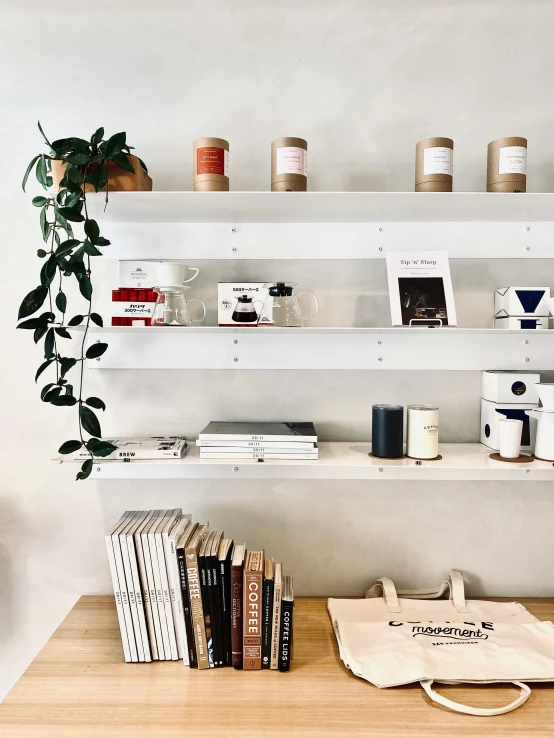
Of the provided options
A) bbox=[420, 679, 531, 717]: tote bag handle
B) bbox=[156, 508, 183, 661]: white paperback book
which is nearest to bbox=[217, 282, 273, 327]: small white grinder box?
bbox=[156, 508, 183, 661]: white paperback book

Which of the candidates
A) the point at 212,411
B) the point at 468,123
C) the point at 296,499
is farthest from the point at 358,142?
the point at 296,499

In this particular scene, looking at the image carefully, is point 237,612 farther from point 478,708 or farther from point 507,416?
point 507,416

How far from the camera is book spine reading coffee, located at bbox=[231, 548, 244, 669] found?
128cm

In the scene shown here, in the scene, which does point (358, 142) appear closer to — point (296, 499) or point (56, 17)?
point (56, 17)

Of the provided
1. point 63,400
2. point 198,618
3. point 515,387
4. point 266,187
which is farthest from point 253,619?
point 266,187

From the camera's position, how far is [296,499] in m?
1.63

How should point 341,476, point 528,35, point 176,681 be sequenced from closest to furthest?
1. point 176,681
2. point 341,476
3. point 528,35

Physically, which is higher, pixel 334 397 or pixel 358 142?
pixel 358 142

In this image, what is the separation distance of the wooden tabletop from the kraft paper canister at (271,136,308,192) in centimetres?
110

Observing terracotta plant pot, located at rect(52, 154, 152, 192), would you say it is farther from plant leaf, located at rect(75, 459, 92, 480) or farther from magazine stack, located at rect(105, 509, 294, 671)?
magazine stack, located at rect(105, 509, 294, 671)

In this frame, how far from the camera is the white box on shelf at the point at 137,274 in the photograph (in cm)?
155

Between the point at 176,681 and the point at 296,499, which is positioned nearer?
the point at 176,681

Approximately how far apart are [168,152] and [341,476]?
38.9 inches

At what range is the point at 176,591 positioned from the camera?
132 cm
